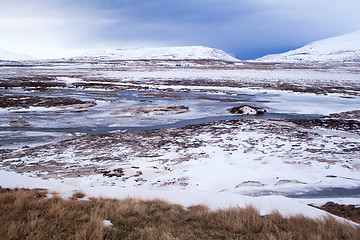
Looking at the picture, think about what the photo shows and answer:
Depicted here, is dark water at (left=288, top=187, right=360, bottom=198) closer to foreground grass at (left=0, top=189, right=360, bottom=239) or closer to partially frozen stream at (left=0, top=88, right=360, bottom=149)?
foreground grass at (left=0, top=189, right=360, bottom=239)

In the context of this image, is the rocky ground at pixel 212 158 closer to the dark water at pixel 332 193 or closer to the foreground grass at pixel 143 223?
the dark water at pixel 332 193

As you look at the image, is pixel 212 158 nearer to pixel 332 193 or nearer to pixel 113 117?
pixel 332 193

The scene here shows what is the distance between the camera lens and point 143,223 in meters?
4.42

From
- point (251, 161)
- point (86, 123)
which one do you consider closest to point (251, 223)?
point (251, 161)

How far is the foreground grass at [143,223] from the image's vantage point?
3.73 metres

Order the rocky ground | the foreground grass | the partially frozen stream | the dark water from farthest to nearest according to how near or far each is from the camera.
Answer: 1. the partially frozen stream
2. the rocky ground
3. the dark water
4. the foreground grass

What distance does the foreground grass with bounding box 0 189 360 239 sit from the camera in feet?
12.2

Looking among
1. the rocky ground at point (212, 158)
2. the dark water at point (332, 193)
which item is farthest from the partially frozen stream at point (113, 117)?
the dark water at point (332, 193)

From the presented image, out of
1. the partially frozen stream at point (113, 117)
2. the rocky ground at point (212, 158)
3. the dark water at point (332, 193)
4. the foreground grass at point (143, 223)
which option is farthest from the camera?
the partially frozen stream at point (113, 117)

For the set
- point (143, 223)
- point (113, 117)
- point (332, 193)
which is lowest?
point (332, 193)

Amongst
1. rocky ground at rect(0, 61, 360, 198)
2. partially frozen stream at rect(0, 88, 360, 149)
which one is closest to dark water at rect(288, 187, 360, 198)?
rocky ground at rect(0, 61, 360, 198)

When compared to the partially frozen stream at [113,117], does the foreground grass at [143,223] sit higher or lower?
higher

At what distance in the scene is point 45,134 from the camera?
43.7ft

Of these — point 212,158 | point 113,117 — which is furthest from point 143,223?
point 113,117
